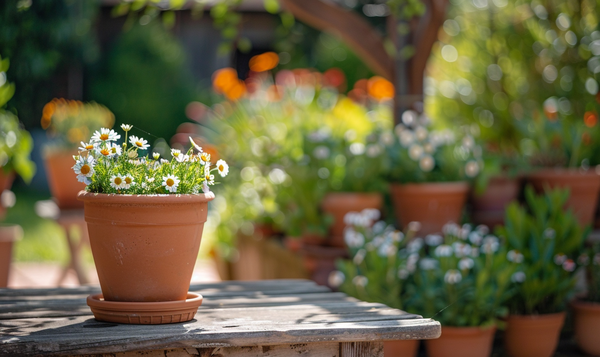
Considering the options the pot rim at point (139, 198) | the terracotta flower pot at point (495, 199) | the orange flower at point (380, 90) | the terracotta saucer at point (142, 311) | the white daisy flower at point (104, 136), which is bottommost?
the terracotta saucer at point (142, 311)

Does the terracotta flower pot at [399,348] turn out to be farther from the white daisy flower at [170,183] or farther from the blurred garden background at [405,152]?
the white daisy flower at [170,183]

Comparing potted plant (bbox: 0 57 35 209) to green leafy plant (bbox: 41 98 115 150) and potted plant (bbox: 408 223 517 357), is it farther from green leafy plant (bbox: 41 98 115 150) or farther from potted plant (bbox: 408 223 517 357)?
potted plant (bbox: 408 223 517 357)

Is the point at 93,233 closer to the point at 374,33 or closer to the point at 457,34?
the point at 374,33

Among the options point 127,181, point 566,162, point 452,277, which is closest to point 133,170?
point 127,181

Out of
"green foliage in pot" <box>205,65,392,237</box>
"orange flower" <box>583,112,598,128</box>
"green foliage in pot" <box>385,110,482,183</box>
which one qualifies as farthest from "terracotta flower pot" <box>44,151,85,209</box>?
"orange flower" <box>583,112,598,128</box>

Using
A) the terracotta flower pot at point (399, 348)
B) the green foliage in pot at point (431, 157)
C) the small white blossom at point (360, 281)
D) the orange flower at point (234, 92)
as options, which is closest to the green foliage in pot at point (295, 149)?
the orange flower at point (234, 92)

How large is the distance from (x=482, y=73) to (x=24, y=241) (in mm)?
4269

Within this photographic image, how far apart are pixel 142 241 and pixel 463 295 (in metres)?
1.67

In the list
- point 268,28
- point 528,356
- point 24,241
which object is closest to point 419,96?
point 528,356

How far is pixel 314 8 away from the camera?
12.3 ft

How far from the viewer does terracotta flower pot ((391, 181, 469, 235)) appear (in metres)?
3.51

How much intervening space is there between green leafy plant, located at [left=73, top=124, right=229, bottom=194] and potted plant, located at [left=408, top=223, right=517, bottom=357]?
58.0 inches

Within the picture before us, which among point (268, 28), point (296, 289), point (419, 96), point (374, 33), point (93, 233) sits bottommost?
point (296, 289)

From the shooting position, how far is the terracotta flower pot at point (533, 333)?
3053mm
